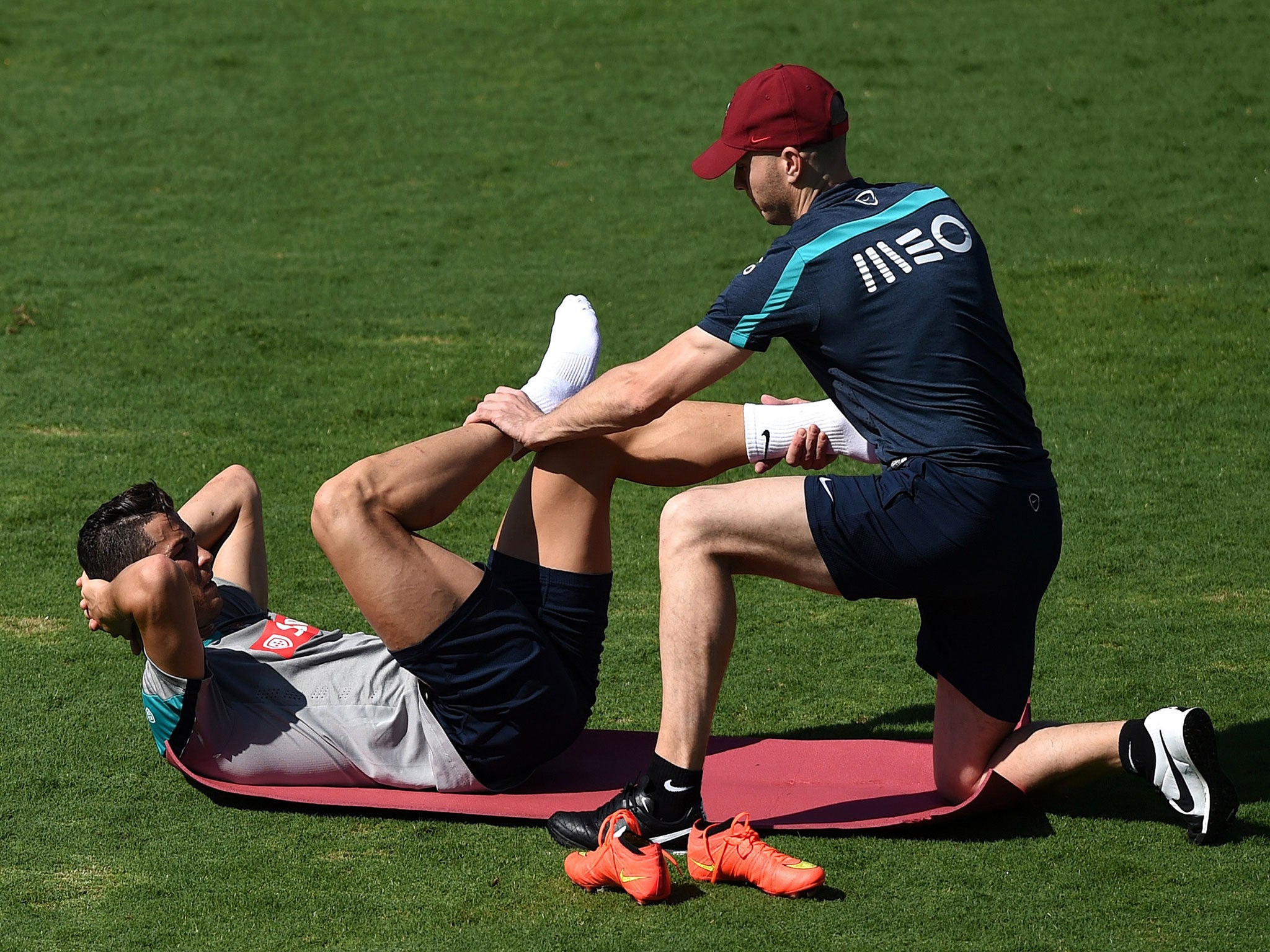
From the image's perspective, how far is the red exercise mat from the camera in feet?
10.0

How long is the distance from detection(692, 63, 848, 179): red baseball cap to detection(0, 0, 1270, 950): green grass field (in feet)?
4.74

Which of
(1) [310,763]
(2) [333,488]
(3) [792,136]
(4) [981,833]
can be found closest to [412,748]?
(1) [310,763]

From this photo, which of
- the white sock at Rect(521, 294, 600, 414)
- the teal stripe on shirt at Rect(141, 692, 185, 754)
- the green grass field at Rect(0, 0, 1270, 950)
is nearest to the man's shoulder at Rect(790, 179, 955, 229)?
the white sock at Rect(521, 294, 600, 414)

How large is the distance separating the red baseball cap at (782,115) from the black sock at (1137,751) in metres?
1.35

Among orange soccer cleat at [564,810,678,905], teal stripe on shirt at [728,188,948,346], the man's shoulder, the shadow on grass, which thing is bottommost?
the shadow on grass

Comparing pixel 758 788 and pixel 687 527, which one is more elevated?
pixel 687 527

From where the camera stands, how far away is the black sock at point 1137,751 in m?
2.85

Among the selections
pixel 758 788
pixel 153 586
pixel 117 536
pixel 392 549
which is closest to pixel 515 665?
pixel 392 549

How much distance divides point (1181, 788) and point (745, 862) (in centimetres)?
89

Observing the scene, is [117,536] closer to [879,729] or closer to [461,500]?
[461,500]

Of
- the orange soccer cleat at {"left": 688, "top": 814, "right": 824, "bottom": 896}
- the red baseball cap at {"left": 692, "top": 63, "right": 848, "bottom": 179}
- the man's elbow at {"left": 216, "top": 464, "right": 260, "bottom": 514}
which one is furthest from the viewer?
the man's elbow at {"left": 216, "top": 464, "right": 260, "bottom": 514}

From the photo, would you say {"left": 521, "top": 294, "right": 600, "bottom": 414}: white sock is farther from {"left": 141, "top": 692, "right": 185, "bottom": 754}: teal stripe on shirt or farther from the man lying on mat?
{"left": 141, "top": 692, "right": 185, "bottom": 754}: teal stripe on shirt

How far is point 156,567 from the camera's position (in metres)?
2.98

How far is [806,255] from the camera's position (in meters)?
2.82
